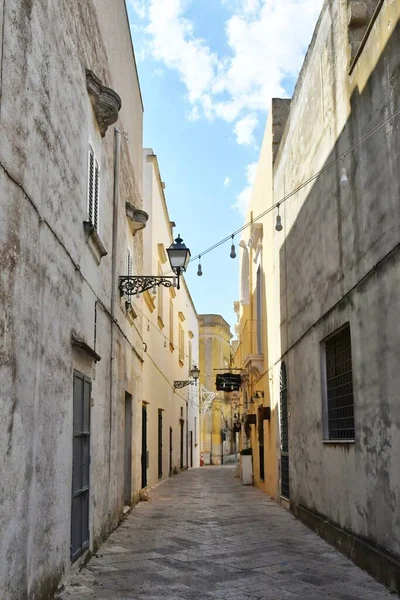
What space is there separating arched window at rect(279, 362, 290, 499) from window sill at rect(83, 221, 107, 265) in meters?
5.70

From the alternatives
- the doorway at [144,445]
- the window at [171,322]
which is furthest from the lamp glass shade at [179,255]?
the window at [171,322]

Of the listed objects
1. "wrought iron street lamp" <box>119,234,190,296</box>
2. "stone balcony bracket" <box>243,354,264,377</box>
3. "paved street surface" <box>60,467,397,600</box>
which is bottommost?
"paved street surface" <box>60,467,397,600</box>

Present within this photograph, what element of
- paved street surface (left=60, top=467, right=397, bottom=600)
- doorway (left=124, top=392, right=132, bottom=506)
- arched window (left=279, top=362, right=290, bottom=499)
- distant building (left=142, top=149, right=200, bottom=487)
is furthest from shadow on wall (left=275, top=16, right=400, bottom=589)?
distant building (left=142, top=149, right=200, bottom=487)

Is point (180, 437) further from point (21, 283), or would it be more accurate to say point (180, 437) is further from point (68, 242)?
point (21, 283)

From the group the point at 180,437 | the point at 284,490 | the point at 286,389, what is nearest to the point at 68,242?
the point at 286,389

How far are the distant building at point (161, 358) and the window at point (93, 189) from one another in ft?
13.2

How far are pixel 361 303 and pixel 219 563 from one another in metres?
3.17

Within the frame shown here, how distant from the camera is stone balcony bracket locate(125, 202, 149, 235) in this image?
11.6m

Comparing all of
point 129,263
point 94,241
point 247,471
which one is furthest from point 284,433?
point 94,241

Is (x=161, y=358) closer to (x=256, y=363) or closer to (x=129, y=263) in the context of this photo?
(x=256, y=363)

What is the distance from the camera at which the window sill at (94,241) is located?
24.4 feet

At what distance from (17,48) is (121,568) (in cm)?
512

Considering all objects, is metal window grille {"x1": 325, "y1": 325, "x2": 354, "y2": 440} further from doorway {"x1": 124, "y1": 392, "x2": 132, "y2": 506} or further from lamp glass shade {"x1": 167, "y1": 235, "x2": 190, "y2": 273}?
doorway {"x1": 124, "y1": 392, "x2": 132, "y2": 506}

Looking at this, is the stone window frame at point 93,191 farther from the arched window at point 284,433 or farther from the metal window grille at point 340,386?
the arched window at point 284,433
